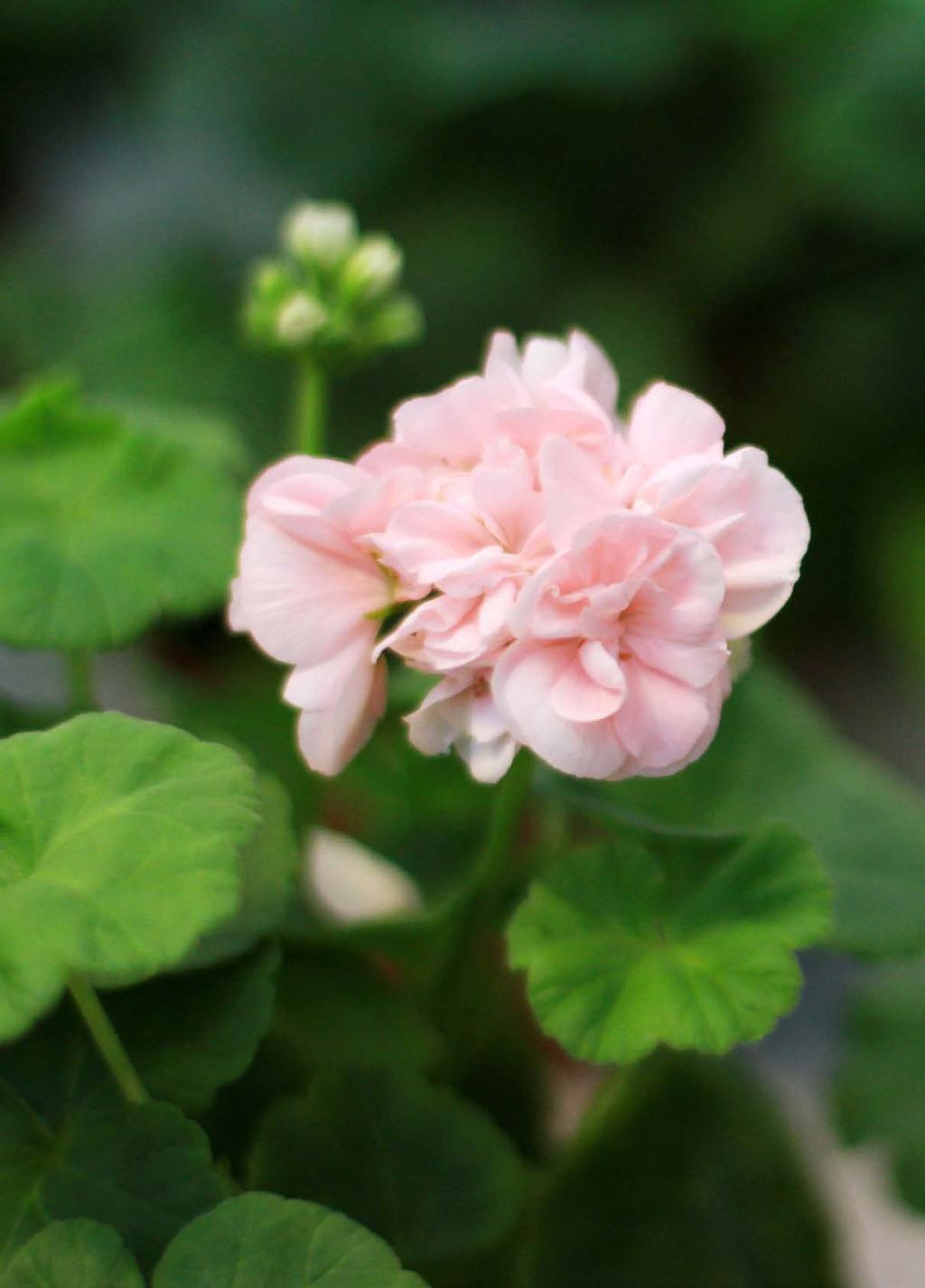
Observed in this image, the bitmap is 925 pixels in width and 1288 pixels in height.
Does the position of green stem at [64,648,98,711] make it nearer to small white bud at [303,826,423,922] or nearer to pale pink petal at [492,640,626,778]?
small white bud at [303,826,423,922]

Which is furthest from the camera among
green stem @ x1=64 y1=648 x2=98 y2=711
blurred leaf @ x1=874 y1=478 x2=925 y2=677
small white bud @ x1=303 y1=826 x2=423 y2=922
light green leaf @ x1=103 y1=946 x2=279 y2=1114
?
blurred leaf @ x1=874 y1=478 x2=925 y2=677

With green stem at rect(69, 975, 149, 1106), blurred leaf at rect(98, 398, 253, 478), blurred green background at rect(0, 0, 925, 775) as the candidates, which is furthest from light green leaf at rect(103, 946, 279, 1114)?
blurred green background at rect(0, 0, 925, 775)

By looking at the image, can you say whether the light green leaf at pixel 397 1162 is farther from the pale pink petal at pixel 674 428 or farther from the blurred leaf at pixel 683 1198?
the pale pink petal at pixel 674 428

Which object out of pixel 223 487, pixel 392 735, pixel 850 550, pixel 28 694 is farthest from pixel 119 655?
pixel 850 550

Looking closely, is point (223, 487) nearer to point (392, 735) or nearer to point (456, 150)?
point (392, 735)

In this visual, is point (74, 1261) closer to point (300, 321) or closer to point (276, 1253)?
point (276, 1253)

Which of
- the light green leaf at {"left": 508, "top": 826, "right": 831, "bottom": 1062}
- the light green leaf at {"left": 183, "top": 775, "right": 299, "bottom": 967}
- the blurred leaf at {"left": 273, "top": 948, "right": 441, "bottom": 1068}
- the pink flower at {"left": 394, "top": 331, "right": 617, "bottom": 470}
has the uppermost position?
the pink flower at {"left": 394, "top": 331, "right": 617, "bottom": 470}

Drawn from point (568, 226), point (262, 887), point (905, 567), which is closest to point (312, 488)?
point (262, 887)
